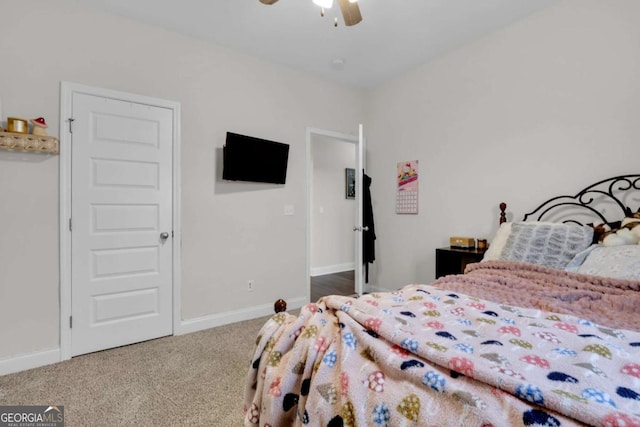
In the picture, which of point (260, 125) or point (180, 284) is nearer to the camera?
point (180, 284)

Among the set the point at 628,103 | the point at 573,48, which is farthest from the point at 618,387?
the point at 573,48

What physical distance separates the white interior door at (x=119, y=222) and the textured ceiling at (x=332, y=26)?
0.80 metres

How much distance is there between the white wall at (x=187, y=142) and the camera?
2.23 metres

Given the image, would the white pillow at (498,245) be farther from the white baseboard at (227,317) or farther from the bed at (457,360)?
the white baseboard at (227,317)

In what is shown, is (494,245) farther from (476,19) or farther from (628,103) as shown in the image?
(476,19)

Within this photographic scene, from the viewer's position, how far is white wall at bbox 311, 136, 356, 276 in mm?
5590

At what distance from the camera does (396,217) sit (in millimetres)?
3850

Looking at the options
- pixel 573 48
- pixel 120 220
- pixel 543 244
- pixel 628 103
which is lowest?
pixel 543 244

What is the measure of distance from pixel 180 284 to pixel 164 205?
737 millimetres

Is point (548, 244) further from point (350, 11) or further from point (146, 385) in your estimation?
point (146, 385)

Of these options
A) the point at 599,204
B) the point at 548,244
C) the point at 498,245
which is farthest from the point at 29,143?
the point at 599,204

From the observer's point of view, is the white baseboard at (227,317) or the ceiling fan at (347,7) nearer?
the ceiling fan at (347,7)

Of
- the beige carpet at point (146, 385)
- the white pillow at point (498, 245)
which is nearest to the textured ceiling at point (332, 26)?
the white pillow at point (498, 245)

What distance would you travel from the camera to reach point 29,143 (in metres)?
2.19
